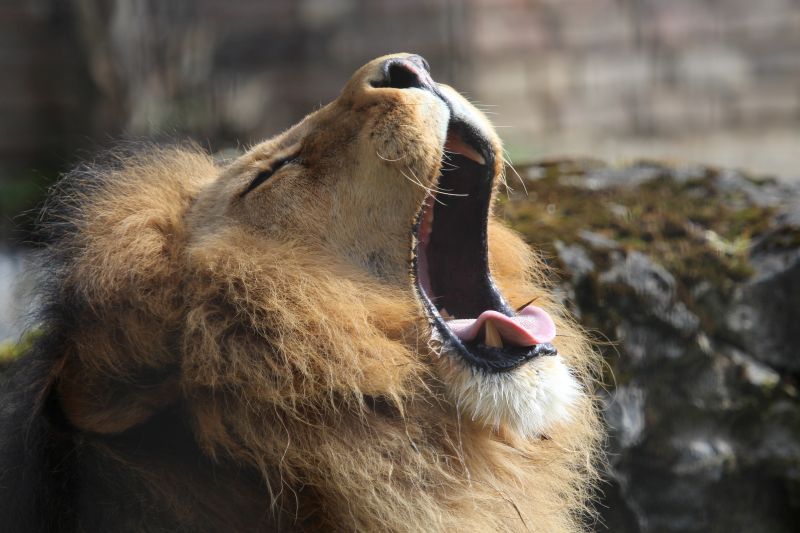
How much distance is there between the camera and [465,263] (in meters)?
2.70

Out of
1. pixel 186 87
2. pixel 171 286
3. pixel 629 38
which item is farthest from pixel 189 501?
pixel 629 38

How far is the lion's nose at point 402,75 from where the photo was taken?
245cm

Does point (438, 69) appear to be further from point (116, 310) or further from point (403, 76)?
point (116, 310)

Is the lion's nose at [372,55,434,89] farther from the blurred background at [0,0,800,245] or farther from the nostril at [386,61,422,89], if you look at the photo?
the blurred background at [0,0,800,245]

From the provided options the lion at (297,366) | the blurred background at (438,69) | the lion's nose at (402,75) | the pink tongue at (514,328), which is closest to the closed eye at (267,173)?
the lion at (297,366)

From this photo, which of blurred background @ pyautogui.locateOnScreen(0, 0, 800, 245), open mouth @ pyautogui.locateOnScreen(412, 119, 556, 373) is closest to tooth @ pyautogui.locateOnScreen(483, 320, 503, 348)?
open mouth @ pyautogui.locateOnScreen(412, 119, 556, 373)

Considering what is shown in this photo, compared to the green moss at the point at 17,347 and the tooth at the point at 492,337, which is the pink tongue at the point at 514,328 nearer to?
the tooth at the point at 492,337

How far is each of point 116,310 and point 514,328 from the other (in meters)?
0.91

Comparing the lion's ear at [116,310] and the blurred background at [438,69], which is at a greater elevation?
the lion's ear at [116,310]

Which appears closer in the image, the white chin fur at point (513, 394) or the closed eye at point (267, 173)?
the white chin fur at point (513, 394)

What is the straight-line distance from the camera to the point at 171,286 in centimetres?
228

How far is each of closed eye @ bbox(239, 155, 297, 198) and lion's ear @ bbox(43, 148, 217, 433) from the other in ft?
0.65

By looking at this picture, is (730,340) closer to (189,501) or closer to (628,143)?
(189,501)

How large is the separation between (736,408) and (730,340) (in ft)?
0.78
